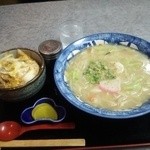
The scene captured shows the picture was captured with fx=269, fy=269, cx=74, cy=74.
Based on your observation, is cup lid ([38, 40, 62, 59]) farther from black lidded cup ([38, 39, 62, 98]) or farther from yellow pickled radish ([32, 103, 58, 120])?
yellow pickled radish ([32, 103, 58, 120])

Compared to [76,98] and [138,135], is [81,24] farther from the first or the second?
[138,135]

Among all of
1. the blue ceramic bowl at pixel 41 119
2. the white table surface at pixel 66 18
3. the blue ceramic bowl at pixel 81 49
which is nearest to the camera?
the blue ceramic bowl at pixel 81 49

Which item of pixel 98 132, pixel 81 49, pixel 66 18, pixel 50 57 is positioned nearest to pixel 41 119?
pixel 98 132

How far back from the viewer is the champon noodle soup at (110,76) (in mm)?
1358

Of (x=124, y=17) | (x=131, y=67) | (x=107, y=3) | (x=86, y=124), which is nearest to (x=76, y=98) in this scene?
(x=86, y=124)

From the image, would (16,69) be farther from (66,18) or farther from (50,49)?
(66,18)

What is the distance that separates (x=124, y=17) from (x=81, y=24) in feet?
1.16

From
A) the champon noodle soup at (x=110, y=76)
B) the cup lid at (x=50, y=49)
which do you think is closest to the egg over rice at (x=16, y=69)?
the cup lid at (x=50, y=49)

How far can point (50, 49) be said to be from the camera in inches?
62.0

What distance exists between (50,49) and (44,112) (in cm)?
40

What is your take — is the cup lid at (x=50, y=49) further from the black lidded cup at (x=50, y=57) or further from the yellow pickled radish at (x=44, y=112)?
the yellow pickled radish at (x=44, y=112)

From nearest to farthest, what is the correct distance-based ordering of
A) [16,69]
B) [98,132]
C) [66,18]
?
1. [98,132]
2. [16,69]
3. [66,18]

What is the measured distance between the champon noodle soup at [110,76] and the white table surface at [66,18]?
416mm

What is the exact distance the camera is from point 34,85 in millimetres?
1349
